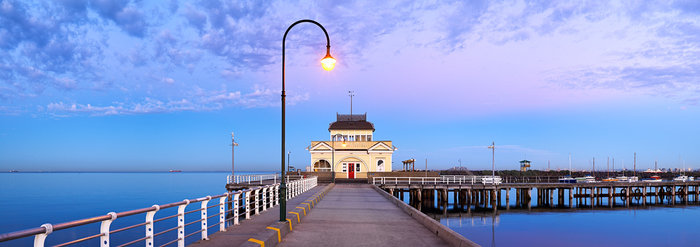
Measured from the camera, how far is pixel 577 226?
37.8 metres

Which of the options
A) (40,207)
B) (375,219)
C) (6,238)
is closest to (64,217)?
(40,207)

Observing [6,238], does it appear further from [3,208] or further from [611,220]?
[3,208]

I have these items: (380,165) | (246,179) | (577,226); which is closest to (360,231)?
(577,226)

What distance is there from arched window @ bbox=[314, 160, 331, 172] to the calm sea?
1821cm

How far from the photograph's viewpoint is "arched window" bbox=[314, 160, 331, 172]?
193 feet

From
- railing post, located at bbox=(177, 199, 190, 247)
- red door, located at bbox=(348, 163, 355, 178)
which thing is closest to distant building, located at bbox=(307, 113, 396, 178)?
red door, located at bbox=(348, 163, 355, 178)

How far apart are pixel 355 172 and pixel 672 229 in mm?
33480

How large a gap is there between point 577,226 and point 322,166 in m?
31.3

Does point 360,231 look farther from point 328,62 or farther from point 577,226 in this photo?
point 577,226

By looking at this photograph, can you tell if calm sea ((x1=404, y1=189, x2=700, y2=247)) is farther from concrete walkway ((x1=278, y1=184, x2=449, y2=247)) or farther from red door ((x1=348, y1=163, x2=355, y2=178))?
red door ((x1=348, y1=163, x2=355, y2=178))

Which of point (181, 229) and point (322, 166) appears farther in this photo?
point (322, 166)

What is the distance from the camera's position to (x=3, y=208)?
59562 millimetres

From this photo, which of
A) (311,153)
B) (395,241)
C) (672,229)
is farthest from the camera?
(311,153)

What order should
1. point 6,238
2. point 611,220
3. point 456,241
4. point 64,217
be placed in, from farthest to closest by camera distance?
1. point 64,217
2. point 611,220
3. point 456,241
4. point 6,238
